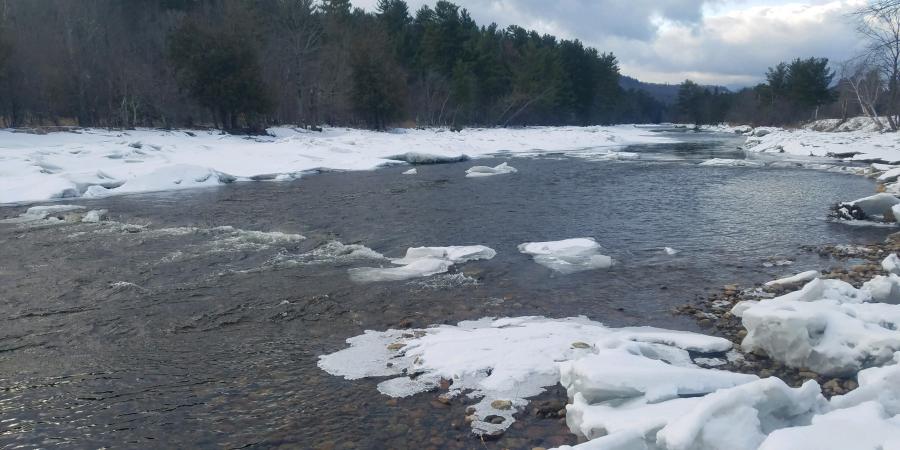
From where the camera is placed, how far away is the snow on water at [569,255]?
926 centimetres

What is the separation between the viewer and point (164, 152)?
85.2 ft

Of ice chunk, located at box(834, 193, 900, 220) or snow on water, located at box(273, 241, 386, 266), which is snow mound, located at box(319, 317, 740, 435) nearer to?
snow on water, located at box(273, 241, 386, 266)

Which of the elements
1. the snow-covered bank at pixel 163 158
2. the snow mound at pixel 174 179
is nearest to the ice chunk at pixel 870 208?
the snow-covered bank at pixel 163 158

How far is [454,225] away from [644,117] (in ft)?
490

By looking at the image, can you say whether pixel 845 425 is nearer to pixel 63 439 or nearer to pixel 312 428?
pixel 312 428

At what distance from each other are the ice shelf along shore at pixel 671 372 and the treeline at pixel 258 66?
32.5 meters

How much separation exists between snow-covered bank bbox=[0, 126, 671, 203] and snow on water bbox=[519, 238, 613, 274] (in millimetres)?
15318

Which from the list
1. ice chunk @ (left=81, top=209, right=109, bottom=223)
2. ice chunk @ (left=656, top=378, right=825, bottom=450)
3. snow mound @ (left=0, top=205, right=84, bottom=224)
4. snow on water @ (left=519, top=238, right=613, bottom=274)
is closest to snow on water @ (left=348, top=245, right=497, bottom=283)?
snow on water @ (left=519, top=238, right=613, bottom=274)

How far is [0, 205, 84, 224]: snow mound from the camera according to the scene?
13.7m

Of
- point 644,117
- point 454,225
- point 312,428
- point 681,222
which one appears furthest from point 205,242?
point 644,117

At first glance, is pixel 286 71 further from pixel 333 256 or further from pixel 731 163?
pixel 333 256

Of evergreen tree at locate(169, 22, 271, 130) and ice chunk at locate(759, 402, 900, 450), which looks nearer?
ice chunk at locate(759, 402, 900, 450)

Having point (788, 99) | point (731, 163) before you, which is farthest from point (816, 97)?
point (731, 163)

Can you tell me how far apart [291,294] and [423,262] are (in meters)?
2.21
